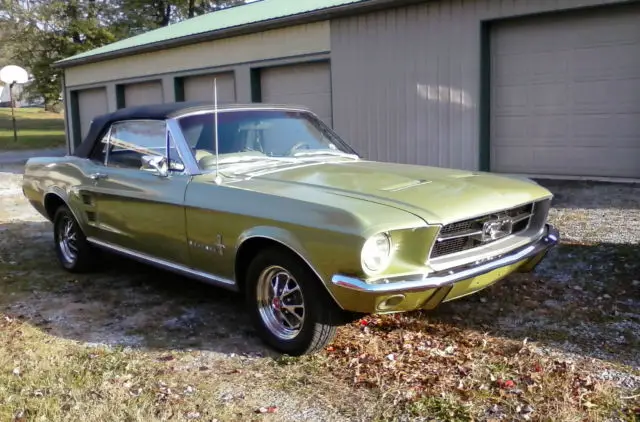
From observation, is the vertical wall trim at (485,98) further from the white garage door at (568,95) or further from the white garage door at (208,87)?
the white garage door at (208,87)

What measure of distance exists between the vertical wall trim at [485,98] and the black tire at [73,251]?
21.2 ft

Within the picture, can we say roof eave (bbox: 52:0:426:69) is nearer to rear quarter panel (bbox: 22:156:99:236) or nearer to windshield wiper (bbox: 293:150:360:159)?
windshield wiper (bbox: 293:150:360:159)

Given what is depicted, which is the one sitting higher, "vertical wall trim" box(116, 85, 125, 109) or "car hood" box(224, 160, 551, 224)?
"vertical wall trim" box(116, 85, 125, 109)

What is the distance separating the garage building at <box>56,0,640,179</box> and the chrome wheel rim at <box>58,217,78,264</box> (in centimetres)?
641

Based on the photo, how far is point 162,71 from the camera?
647 inches

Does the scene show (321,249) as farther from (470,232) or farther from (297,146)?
(297,146)

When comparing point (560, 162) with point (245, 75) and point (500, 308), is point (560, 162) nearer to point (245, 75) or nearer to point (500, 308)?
point (500, 308)

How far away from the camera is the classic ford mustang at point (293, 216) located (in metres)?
3.37

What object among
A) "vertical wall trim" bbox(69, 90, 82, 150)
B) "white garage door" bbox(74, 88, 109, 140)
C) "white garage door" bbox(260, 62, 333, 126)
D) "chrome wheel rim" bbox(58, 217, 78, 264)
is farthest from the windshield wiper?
"vertical wall trim" bbox(69, 90, 82, 150)

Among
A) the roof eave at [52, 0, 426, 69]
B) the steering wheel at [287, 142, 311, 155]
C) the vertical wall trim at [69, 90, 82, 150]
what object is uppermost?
the roof eave at [52, 0, 426, 69]

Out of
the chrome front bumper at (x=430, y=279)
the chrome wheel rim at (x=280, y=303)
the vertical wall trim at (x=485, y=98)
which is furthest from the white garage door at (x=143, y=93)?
the chrome front bumper at (x=430, y=279)

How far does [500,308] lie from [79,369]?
2822mm

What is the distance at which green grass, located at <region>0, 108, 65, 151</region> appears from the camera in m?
26.4

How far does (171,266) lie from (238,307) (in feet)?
2.01
